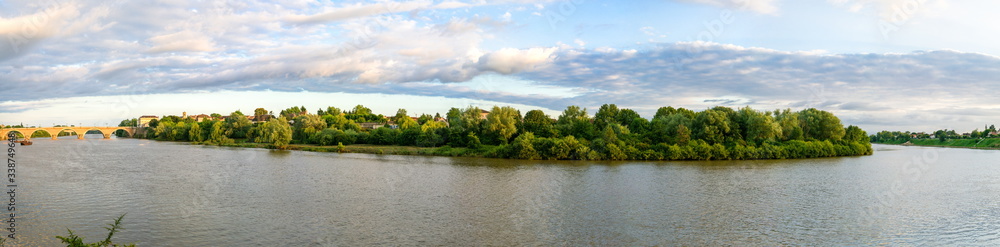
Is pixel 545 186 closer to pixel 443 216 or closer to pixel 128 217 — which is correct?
pixel 443 216

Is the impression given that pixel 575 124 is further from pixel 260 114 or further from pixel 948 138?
pixel 260 114

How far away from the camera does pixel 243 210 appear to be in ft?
76.8

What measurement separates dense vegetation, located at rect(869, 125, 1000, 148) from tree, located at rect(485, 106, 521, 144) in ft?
344

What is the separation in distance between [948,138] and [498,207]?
507ft

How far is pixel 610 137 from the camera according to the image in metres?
56.8

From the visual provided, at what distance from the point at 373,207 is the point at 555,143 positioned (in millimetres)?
32942

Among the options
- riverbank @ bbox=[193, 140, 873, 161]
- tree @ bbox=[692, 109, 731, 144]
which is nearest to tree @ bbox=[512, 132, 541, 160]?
riverbank @ bbox=[193, 140, 873, 161]

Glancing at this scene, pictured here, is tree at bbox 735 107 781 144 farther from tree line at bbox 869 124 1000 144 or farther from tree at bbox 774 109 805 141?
tree line at bbox 869 124 1000 144

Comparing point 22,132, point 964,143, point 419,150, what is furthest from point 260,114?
point 964,143

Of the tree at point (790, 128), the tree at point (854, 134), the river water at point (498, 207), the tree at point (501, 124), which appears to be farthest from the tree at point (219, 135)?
the tree at point (854, 134)

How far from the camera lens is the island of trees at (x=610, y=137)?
56344mm

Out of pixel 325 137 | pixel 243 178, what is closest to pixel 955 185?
pixel 243 178

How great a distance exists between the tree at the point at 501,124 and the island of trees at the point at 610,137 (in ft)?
0.37

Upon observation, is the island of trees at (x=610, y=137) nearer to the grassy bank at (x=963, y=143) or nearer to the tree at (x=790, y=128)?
the tree at (x=790, y=128)
